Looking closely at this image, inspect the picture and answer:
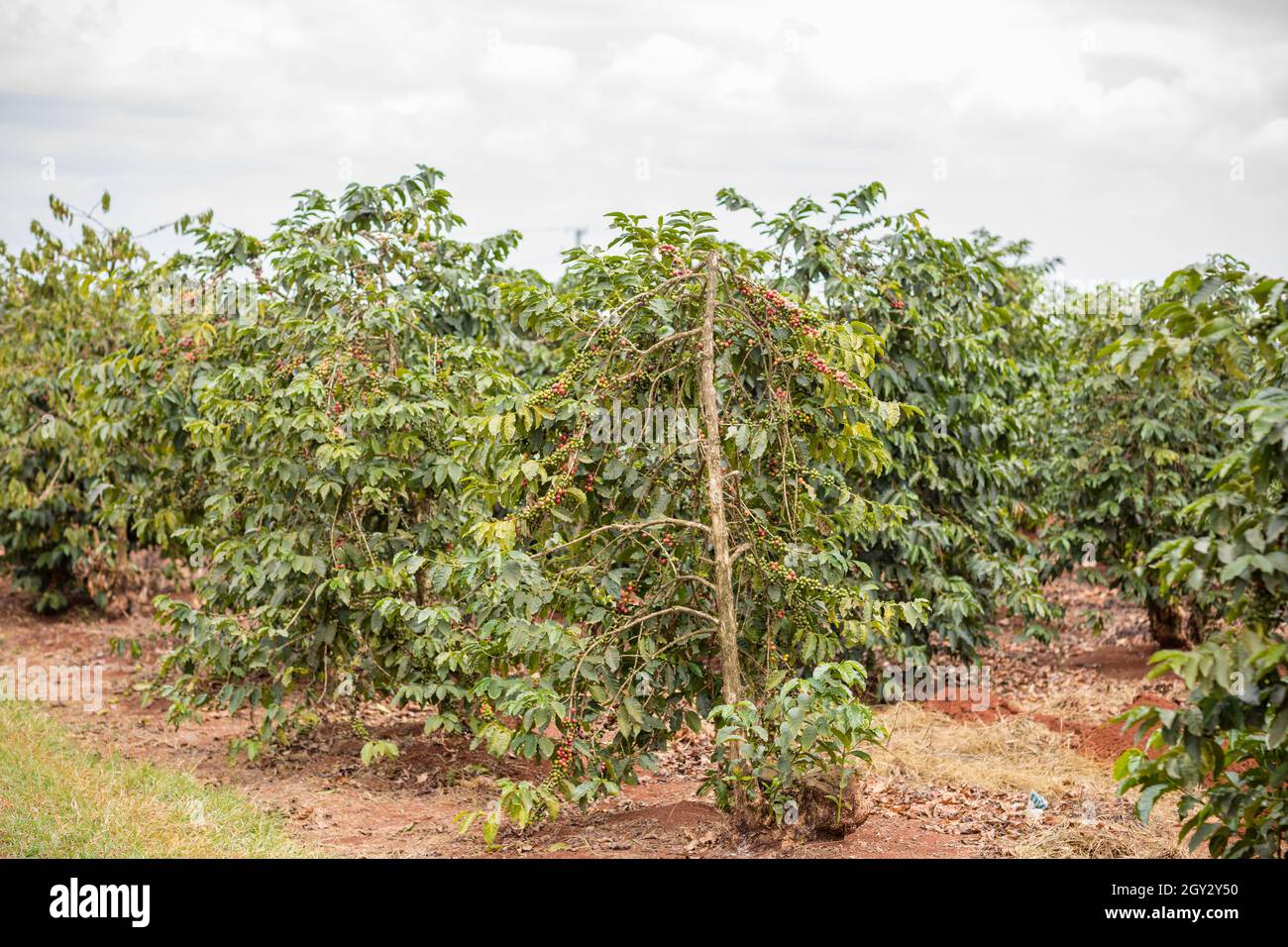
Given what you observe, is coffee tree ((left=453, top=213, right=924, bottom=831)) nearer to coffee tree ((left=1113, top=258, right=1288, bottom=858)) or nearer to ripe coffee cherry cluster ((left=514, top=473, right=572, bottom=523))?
ripe coffee cherry cluster ((left=514, top=473, right=572, bottom=523))

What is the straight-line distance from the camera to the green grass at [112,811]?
18.4ft

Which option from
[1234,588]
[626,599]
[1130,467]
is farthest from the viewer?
[1130,467]

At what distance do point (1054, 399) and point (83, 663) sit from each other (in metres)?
10.2

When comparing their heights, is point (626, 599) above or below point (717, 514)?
below

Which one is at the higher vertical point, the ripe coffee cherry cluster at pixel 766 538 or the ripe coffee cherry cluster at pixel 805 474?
the ripe coffee cherry cluster at pixel 805 474

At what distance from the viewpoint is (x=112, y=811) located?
6.25 m

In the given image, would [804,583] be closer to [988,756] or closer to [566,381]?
[566,381]

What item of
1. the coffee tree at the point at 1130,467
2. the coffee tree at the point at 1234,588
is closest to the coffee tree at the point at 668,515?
the coffee tree at the point at 1234,588

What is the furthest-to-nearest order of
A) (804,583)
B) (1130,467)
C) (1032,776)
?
(1130,467) < (1032,776) < (804,583)

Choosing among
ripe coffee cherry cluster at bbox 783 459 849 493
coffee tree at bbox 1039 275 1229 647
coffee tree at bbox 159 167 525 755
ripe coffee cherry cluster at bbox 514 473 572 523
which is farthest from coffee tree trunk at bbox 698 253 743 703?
coffee tree at bbox 1039 275 1229 647

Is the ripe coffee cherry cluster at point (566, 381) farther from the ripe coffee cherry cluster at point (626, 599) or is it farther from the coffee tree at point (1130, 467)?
the coffee tree at point (1130, 467)

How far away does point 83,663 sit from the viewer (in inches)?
438

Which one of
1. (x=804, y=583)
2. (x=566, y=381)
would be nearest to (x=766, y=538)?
(x=804, y=583)
